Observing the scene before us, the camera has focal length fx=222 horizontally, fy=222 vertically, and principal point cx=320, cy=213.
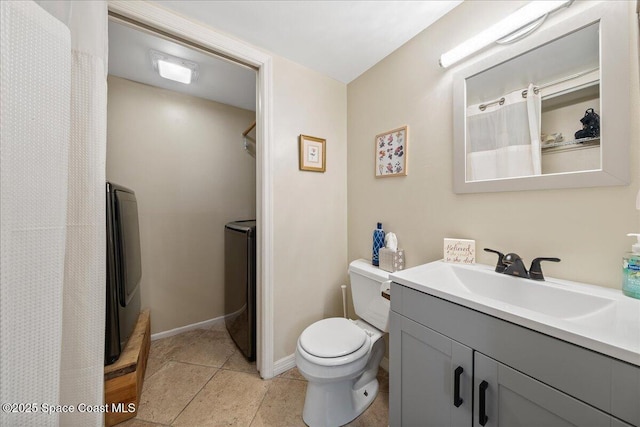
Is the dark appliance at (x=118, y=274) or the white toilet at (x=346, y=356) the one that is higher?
the dark appliance at (x=118, y=274)

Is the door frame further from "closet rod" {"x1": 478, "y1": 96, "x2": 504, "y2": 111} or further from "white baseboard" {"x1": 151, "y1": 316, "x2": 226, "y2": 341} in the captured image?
"closet rod" {"x1": 478, "y1": 96, "x2": 504, "y2": 111}

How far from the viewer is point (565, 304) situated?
775 millimetres

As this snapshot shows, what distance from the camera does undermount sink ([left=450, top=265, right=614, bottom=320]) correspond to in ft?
2.42

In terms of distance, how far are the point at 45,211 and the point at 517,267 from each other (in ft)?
5.28

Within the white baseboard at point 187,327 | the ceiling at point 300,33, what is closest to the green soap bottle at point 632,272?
the ceiling at point 300,33

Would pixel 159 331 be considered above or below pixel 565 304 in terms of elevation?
below

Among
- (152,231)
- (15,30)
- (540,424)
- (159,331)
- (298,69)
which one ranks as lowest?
(159,331)

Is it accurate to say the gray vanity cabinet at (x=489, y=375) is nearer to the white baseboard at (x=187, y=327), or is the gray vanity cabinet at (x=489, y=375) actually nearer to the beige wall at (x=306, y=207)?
the beige wall at (x=306, y=207)

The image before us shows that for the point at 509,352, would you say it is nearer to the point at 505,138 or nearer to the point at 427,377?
the point at 427,377

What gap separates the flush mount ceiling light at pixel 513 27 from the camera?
0.86 metres

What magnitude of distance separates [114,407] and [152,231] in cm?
125

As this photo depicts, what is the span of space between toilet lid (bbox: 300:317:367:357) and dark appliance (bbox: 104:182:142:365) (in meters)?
1.02

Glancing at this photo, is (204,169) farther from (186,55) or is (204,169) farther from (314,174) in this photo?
(314,174)

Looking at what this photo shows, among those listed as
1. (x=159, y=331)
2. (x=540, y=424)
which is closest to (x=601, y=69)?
(x=540, y=424)
